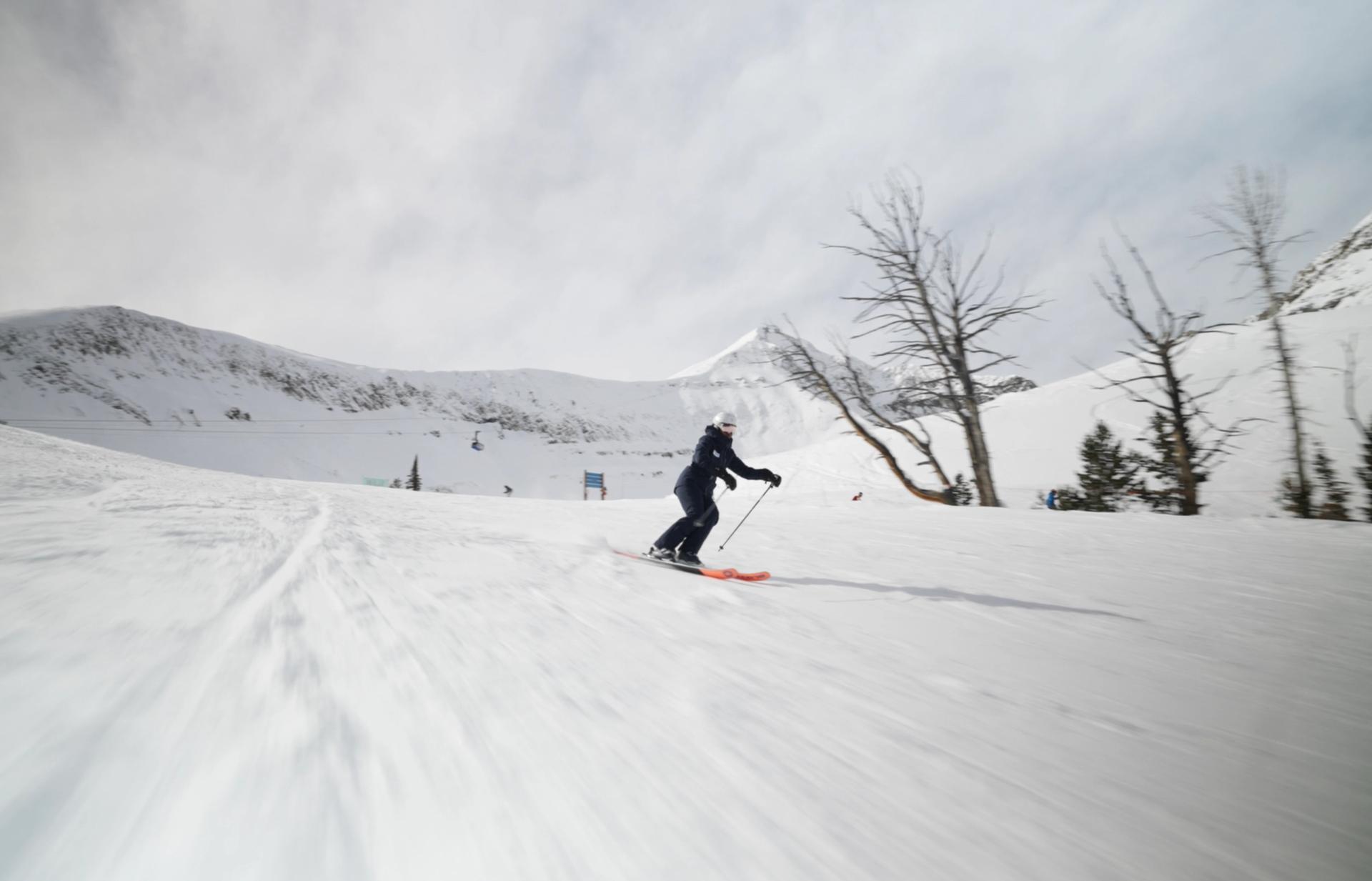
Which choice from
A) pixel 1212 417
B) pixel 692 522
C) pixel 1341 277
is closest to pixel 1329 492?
pixel 1212 417

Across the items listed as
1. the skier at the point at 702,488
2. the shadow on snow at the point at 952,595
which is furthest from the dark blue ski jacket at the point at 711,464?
the shadow on snow at the point at 952,595

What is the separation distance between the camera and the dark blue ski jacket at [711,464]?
5297 mm

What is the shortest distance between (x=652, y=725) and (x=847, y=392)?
1029 centimetres

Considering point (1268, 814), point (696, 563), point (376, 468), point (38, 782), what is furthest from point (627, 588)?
point (376, 468)

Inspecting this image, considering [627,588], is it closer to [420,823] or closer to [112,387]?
[420,823]

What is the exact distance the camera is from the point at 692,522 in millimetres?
5191

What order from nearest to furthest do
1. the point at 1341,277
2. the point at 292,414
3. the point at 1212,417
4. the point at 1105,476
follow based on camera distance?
the point at 1105,476
the point at 1212,417
the point at 1341,277
the point at 292,414

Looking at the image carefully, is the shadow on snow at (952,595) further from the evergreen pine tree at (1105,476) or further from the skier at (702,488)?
the evergreen pine tree at (1105,476)

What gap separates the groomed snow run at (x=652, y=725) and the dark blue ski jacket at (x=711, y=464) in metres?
1.57

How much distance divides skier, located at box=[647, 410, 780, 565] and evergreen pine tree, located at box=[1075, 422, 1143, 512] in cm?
1348

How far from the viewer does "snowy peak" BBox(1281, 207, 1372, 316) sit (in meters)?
28.2

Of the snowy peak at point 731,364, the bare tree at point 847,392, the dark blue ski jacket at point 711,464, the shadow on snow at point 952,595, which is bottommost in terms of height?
the shadow on snow at point 952,595

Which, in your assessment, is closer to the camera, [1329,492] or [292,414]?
[1329,492]

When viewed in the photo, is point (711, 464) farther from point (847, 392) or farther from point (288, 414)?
point (288, 414)
